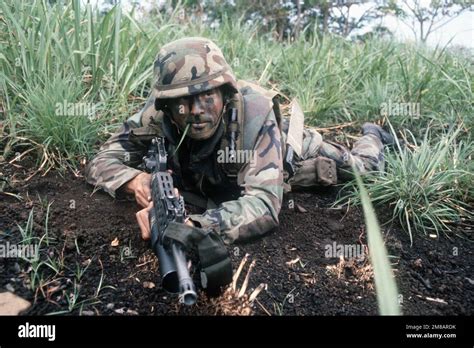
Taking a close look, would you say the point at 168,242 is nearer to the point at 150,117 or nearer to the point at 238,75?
the point at 150,117

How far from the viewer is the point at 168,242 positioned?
193 cm

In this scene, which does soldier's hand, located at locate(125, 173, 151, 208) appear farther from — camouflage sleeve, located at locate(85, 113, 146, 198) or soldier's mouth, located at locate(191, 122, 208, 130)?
soldier's mouth, located at locate(191, 122, 208, 130)

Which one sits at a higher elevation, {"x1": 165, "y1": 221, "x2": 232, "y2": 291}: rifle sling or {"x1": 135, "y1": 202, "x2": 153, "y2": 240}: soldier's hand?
{"x1": 165, "y1": 221, "x2": 232, "y2": 291}: rifle sling

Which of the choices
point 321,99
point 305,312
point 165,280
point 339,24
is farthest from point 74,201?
point 339,24

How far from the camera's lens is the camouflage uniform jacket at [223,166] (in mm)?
2520

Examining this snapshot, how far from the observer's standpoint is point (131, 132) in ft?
9.71

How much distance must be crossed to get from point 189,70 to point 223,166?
21.7 inches

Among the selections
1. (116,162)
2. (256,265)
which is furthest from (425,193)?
(116,162)

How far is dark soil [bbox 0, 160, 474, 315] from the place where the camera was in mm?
2148

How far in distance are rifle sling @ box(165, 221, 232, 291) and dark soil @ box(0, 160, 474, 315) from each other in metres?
0.21

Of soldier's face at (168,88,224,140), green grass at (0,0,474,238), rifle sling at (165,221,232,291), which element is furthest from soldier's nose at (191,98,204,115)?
green grass at (0,0,474,238)

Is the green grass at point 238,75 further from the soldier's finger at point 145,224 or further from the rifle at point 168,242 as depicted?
the rifle at point 168,242
